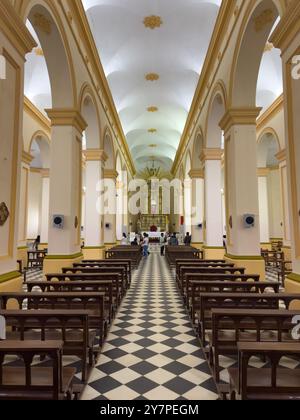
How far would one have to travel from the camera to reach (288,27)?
4137 mm

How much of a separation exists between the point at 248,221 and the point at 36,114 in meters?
8.51

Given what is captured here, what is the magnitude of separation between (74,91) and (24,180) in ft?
17.6

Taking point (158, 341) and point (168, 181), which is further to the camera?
point (168, 181)

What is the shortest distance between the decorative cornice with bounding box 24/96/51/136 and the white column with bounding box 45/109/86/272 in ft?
13.0

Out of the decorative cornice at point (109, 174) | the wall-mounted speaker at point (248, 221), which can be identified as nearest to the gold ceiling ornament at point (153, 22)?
the decorative cornice at point (109, 174)

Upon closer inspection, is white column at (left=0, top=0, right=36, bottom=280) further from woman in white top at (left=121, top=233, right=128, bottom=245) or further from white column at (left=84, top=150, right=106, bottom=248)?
woman in white top at (left=121, top=233, right=128, bottom=245)

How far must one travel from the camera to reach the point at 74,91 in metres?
7.19

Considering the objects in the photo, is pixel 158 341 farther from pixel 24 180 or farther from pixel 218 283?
pixel 24 180

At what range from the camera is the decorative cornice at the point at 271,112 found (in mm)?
10766

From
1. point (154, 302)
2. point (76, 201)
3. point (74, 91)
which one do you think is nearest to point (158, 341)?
point (154, 302)

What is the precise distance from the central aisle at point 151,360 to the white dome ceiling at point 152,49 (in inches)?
310

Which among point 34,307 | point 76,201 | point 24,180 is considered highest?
point 24,180

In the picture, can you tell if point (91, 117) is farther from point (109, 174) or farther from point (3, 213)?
point (3, 213)

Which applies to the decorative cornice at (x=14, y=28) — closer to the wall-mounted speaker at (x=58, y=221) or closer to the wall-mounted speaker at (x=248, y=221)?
the wall-mounted speaker at (x=58, y=221)
